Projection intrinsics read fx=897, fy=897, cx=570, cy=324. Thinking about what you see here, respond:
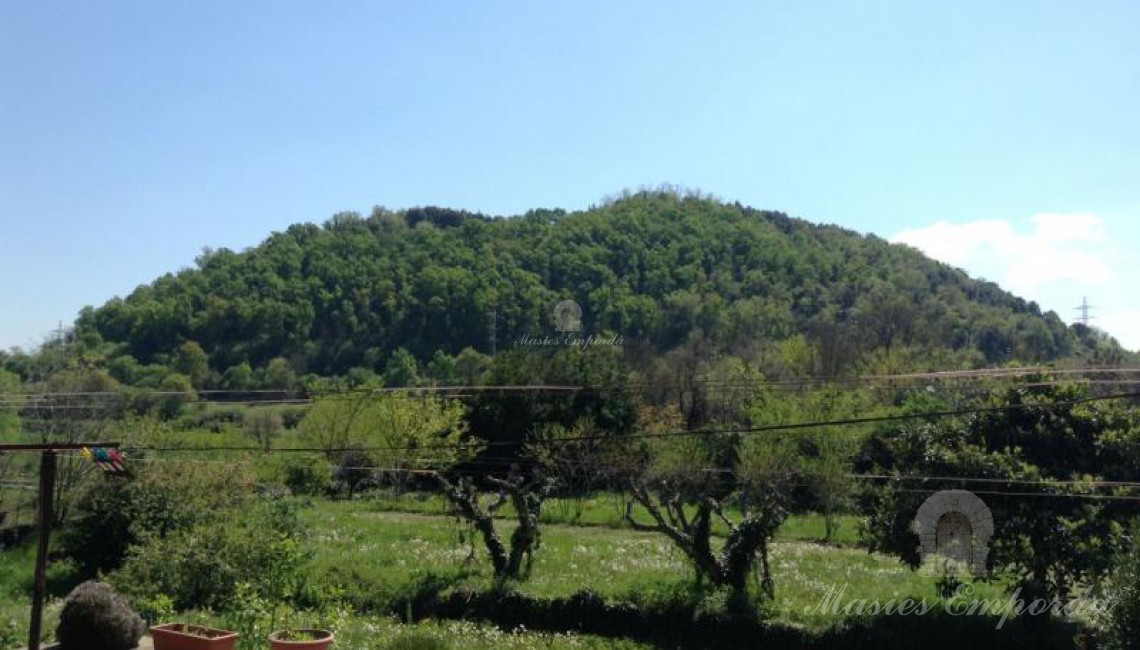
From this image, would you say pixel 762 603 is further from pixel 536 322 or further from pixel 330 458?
pixel 536 322

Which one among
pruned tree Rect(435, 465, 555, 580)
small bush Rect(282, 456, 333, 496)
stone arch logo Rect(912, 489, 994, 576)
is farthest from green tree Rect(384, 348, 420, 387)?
stone arch logo Rect(912, 489, 994, 576)

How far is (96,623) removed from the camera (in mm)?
13156

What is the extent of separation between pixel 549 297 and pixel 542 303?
159 centimetres

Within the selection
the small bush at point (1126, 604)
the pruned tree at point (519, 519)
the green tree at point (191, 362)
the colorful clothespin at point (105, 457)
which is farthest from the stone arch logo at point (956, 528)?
the green tree at point (191, 362)

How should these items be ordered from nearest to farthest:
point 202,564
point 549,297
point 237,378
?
point 202,564, point 237,378, point 549,297

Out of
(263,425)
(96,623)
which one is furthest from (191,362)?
(96,623)

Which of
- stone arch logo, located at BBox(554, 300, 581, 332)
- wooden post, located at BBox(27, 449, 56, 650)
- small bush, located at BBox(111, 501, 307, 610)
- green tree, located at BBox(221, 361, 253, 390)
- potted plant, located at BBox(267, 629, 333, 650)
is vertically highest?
stone arch logo, located at BBox(554, 300, 581, 332)

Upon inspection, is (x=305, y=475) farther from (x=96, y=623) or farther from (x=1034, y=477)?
(x=1034, y=477)

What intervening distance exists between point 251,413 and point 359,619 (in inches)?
1386

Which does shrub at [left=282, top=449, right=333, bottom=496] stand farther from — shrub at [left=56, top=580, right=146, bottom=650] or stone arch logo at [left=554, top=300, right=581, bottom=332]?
stone arch logo at [left=554, top=300, right=581, bottom=332]

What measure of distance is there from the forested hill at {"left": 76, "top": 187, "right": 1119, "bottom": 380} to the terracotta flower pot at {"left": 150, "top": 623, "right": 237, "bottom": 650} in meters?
50.4

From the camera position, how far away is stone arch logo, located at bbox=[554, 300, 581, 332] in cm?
7150

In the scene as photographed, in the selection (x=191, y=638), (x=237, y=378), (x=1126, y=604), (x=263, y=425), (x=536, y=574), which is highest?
(x=237, y=378)

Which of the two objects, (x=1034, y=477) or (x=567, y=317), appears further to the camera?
(x=567, y=317)
